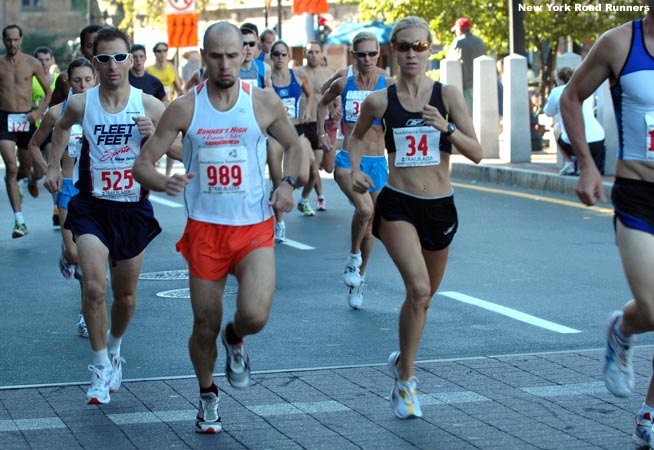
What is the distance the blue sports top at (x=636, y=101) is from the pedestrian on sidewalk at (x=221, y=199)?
1589mm

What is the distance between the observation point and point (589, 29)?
1108 inches

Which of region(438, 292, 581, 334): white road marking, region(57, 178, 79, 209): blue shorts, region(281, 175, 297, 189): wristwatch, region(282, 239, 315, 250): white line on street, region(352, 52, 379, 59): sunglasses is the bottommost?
region(282, 239, 315, 250): white line on street

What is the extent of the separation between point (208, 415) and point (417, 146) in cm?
182

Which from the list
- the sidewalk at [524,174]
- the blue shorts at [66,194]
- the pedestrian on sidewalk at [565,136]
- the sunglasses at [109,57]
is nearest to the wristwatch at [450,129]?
the sunglasses at [109,57]

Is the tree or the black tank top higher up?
the tree

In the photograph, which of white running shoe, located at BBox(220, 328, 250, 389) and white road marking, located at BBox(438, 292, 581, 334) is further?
white road marking, located at BBox(438, 292, 581, 334)

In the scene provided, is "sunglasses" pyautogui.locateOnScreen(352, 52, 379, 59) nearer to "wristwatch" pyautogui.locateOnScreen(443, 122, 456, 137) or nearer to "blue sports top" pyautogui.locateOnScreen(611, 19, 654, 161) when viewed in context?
"wristwatch" pyautogui.locateOnScreen(443, 122, 456, 137)

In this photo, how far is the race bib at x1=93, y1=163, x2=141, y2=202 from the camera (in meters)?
7.76

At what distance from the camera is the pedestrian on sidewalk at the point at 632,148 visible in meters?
5.99

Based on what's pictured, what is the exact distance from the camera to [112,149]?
7.79m

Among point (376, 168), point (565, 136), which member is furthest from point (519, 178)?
point (376, 168)

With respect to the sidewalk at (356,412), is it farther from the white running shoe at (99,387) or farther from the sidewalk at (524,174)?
the sidewalk at (524,174)

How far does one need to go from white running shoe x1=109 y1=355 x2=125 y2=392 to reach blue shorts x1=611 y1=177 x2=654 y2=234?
2806 mm

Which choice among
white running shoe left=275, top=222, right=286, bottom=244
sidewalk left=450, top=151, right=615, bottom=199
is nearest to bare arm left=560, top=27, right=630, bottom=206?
white running shoe left=275, top=222, right=286, bottom=244
